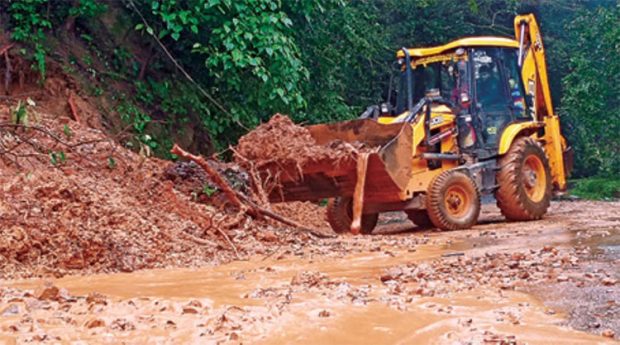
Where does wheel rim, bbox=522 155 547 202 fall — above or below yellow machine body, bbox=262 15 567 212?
below

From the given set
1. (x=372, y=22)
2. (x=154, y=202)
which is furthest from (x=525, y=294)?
(x=372, y=22)

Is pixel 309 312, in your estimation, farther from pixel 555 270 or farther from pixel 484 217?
pixel 484 217

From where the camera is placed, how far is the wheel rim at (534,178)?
40.4ft

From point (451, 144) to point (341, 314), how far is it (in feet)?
25.8

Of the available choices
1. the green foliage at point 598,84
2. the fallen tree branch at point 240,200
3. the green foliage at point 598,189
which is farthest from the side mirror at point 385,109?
the green foliage at point 598,84

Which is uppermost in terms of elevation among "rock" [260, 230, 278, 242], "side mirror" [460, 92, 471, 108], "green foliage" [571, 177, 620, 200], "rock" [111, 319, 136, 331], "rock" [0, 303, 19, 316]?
"side mirror" [460, 92, 471, 108]

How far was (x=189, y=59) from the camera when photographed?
44.8ft

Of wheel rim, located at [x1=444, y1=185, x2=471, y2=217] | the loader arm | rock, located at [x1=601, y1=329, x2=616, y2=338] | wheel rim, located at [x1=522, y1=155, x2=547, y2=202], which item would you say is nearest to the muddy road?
rock, located at [x1=601, y1=329, x2=616, y2=338]

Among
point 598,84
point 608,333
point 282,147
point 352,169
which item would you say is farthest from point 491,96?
point 598,84

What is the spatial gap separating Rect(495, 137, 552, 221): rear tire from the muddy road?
13.4 feet

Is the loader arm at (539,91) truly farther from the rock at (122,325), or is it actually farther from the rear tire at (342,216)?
the rock at (122,325)

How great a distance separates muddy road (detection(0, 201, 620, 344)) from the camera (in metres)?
3.90

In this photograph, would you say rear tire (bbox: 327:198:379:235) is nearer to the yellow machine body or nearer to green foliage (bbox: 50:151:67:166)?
the yellow machine body

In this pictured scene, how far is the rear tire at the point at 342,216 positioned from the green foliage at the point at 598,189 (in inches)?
388
